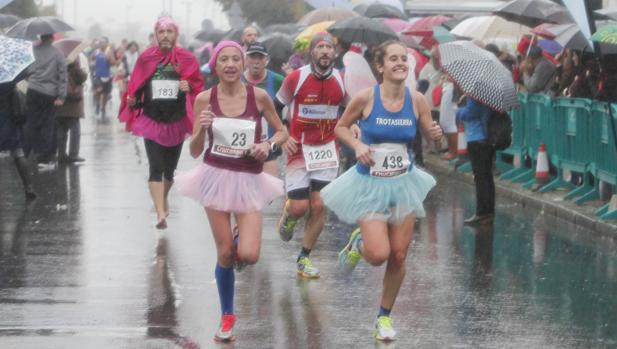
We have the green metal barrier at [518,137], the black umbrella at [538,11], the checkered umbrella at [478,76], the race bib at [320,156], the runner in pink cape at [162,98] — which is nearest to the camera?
the race bib at [320,156]

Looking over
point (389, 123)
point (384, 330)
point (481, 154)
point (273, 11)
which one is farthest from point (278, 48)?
point (273, 11)

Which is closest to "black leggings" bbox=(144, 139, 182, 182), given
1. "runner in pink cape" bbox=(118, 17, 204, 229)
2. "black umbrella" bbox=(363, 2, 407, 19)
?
"runner in pink cape" bbox=(118, 17, 204, 229)

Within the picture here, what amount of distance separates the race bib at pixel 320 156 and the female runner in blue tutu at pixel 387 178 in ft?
6.96

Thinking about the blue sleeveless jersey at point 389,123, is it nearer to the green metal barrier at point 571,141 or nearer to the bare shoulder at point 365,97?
the bare shoulder at point 365,97

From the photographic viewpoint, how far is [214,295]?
33.0 ft

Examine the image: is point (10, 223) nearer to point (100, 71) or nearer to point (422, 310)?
point (422, 310)

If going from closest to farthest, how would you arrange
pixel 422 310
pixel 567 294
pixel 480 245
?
pixel 422 310 → pixel 567 294 → pixel 480 245

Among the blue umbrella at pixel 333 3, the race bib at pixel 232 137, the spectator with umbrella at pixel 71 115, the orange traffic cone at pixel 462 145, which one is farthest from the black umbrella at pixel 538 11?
the blue umbrella at pixel 333 3

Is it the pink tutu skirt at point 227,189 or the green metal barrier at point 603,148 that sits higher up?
the pink tutu skirt at point 227,189

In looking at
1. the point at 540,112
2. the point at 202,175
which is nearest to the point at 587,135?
the point at 540,112

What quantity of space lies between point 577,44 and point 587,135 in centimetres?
103

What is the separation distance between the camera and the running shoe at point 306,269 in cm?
1086

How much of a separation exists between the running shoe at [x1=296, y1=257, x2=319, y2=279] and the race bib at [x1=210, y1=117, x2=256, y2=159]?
7.37ft

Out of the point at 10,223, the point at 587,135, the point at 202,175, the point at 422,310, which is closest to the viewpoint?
the point at 202,175
